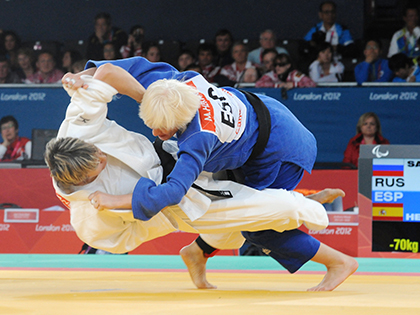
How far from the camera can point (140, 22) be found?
8812mm

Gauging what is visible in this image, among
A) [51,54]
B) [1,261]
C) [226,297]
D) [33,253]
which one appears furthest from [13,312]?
[51,54]

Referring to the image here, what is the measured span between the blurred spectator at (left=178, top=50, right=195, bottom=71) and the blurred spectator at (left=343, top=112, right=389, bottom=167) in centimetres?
267

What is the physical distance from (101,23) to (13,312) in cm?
763

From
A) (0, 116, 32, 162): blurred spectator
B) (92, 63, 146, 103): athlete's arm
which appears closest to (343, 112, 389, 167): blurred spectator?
(0, 116, 32, 162): blurred spectator

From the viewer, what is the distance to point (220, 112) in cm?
215

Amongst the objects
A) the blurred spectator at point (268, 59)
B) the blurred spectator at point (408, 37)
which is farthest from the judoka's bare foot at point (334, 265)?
the blurred spectator at point (408, 37)

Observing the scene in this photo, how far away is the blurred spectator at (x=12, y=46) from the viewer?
8617 millimetres

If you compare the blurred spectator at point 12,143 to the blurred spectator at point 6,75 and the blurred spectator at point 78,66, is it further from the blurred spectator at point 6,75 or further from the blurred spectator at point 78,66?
the blurred spectator at point 78,66

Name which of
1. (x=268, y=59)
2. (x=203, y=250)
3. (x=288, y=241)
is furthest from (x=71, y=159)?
(x=268, y=59)

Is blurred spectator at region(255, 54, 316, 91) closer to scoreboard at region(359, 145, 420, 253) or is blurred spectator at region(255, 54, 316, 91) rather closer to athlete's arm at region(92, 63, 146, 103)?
scoreboard at region(359, 145, 420, 253)

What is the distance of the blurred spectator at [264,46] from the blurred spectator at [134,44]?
5.80 ft

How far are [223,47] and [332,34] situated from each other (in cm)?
160

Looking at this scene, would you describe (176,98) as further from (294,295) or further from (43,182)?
(43,182)

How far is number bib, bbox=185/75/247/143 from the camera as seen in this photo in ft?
6.90
